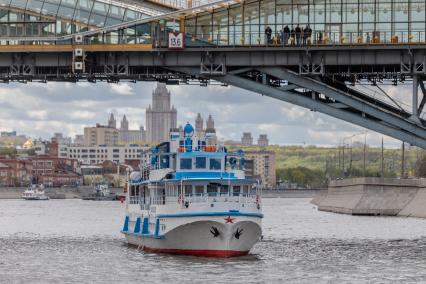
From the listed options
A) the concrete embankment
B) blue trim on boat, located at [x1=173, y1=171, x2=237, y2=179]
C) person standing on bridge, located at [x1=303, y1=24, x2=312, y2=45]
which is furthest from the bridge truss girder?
the concrete embankment

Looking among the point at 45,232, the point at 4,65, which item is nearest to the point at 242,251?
the point at 4,65

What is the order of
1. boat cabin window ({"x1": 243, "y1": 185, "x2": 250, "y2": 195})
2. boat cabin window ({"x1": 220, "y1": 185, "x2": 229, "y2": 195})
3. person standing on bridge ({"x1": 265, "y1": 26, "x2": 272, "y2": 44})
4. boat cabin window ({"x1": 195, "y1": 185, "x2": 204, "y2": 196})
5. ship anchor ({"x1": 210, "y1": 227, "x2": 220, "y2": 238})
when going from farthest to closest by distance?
person standing on bridge ({"x1": 265, "y1": 26, "x2": 272, "y2": 44}) < boat cabin window ({"x1": 243, "y1": 185, "x2": 250, "y2": 195}) < boat cabin window ({"x1": 195, "y1": 185, "x2": 204, "y2": 196}) < boat cabin window ({"x1": 220, "y1": 185, "x2": 229, "y2": 195}) < ship anchor ({"x1": 210, "y1": 227, "x2": 220, "y2": 238})

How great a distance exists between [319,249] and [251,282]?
2025 cm

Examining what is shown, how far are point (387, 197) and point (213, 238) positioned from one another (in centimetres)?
7985

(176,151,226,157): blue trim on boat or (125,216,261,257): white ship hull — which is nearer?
(125,216,261,257): white ship hull

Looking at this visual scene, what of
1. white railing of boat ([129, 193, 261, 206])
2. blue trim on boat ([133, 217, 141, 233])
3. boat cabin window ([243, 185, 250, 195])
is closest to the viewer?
white railing of boat ([129, 193, 261, 206])

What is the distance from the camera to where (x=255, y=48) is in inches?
2837

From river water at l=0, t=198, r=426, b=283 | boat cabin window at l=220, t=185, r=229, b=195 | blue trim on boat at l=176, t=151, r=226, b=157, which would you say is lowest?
river water at l=0, t=198, r=426, b=283

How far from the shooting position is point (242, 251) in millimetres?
67438

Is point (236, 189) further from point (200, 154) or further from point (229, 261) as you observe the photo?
point (229, 261)

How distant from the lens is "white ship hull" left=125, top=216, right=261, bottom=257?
66.3m

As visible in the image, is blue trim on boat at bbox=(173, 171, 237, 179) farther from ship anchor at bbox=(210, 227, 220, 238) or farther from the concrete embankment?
the concrete embankment

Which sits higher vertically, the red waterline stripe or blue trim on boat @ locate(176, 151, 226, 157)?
blue trim on boat @ locate(176, 151, 226, 157)

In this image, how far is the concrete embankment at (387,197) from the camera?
440 feet
